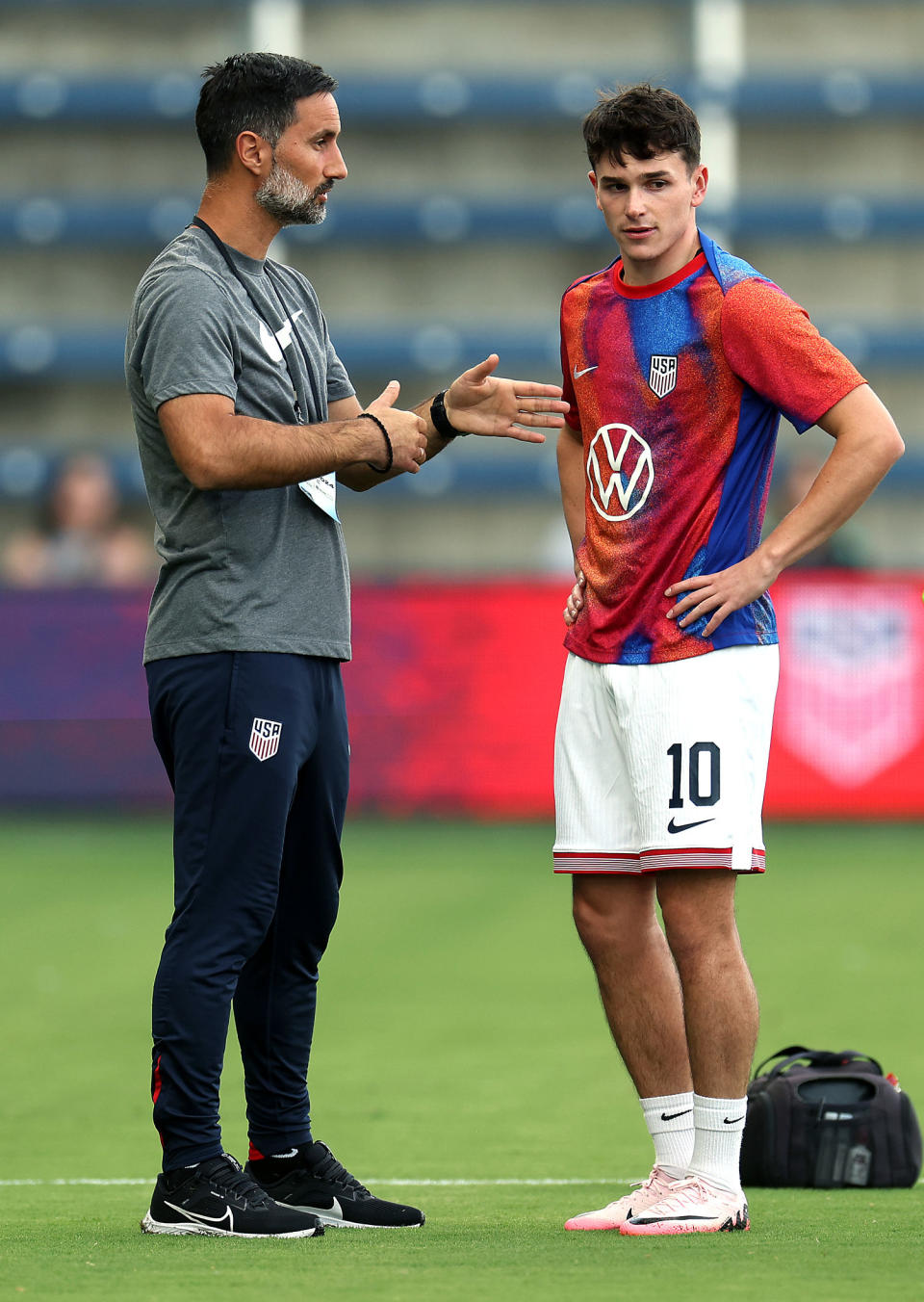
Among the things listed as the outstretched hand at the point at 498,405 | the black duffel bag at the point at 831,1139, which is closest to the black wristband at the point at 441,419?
the outstretched hand at the point at 498,405

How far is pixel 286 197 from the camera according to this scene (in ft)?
12.9

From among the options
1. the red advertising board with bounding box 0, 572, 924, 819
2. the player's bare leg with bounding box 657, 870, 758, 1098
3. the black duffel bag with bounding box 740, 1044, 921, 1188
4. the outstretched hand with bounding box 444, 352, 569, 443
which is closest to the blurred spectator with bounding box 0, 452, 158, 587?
the red advertising board with bounding box 0, 572, 924, 819

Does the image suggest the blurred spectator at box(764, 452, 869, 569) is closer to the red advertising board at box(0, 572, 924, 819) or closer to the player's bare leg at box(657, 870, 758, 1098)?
the red advertising board at box(0, 572, 924, 819)

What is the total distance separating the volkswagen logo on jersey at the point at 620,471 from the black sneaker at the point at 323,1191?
1420 mm

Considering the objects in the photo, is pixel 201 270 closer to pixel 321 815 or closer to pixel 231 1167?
pixel 321 815

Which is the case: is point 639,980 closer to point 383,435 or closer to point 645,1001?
point 645,1001

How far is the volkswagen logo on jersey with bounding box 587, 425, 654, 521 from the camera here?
3891 mm

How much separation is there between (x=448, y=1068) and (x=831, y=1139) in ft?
5.60

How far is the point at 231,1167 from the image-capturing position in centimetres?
380

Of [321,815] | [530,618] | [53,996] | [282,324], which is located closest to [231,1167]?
[321,815]

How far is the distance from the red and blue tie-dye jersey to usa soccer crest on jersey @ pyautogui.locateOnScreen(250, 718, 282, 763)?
0.65 m

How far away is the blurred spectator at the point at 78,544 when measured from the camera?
A: 1302cm

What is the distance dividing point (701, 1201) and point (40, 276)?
15.6 meters

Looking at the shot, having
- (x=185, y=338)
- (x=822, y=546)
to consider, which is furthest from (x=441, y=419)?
(x=822, y=546)
